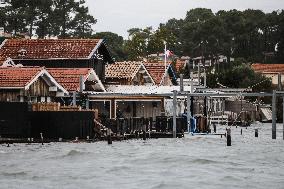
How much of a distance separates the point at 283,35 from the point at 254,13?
1589 centimetres

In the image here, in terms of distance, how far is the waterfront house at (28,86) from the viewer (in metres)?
39.2

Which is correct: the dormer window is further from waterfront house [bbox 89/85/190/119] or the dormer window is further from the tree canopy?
the tree canopy

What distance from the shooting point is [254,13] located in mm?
129750

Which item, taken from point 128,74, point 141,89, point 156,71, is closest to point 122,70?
point 128,74

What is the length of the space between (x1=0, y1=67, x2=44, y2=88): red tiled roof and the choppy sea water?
6071 millimetres

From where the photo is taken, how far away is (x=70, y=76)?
152 feet

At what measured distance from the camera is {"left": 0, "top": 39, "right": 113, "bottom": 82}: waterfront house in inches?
2024

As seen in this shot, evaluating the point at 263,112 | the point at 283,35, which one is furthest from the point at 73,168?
the point at 283,35

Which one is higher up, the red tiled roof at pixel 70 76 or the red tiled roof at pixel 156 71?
the red tiled roof at pixel 156 71

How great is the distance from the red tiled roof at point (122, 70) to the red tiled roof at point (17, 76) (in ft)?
56.0

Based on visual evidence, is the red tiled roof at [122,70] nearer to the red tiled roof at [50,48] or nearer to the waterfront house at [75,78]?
the red tiled roof at [50,48]

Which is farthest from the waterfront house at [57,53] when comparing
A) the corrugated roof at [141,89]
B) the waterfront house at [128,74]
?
the waterfront house at [128,74]

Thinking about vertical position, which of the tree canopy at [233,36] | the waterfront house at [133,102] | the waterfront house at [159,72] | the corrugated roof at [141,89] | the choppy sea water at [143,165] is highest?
the tree canopy at [233,36]

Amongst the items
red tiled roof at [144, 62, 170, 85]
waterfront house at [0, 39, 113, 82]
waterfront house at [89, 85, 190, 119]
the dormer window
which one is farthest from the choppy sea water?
red tiled roof at [144, 62, 170, 85]
